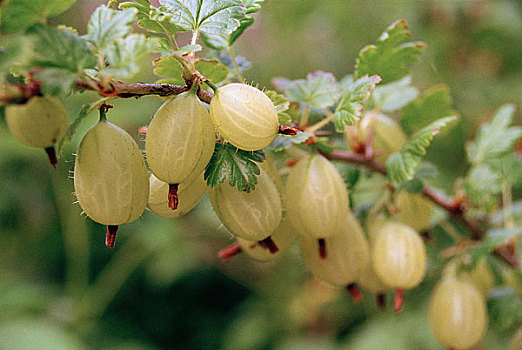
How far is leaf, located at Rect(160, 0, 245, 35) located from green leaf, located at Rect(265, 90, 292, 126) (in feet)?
0.32

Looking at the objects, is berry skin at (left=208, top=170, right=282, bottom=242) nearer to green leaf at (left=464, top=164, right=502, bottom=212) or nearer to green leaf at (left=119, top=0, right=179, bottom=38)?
green leaf at (left=119, top=0, right=179, bottom=38)

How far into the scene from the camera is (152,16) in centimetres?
53

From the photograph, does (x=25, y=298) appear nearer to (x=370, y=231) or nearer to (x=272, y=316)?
(x=272, y=316)

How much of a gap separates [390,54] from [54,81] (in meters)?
0.53

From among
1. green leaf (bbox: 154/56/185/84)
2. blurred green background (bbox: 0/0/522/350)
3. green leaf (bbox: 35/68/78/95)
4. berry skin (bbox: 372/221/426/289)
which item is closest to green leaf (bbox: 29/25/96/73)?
green leaf (bbox: 35/68/78/95)

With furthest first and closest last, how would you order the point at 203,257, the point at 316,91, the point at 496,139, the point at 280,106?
the point at 203,257 → the point at 496,139 → the point at 316,91 → the point at 280,106

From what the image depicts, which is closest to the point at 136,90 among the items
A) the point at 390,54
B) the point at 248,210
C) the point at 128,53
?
the point at 128,53

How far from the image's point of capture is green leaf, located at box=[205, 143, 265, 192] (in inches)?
21.6

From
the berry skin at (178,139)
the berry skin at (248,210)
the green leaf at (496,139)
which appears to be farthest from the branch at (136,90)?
the green leaf at (496,139)

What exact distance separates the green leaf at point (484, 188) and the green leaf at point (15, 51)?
79 cm

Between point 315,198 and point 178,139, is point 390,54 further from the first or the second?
point 178,139

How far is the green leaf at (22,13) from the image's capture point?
1.47 ft

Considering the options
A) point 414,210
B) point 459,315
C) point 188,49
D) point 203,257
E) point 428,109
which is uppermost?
point 188,49

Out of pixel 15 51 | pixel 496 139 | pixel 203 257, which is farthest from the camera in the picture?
pixel 203 257
